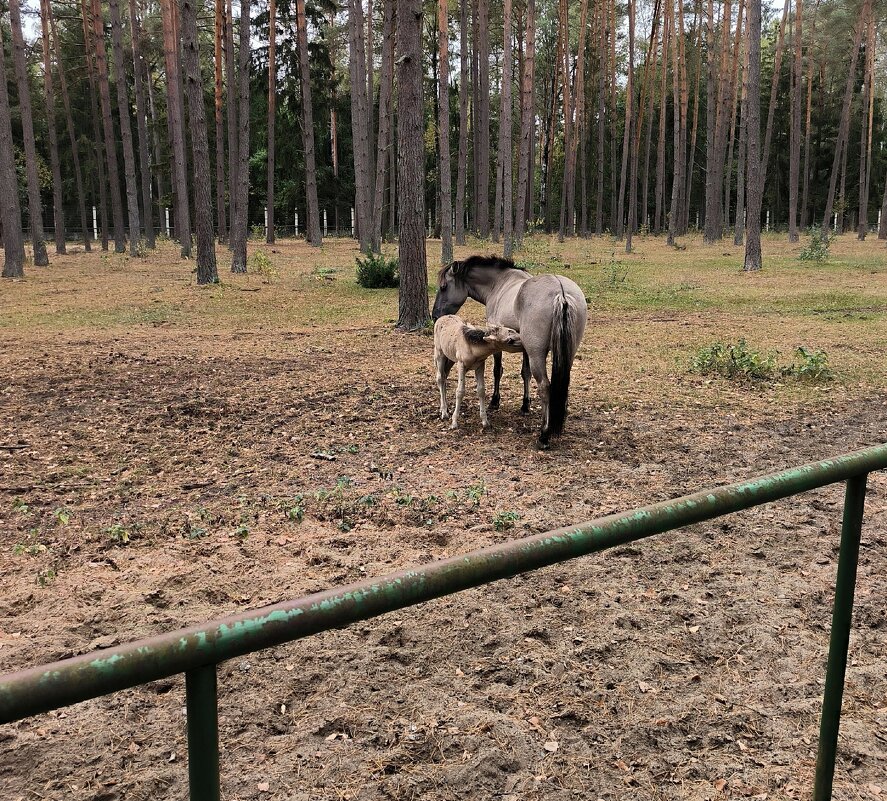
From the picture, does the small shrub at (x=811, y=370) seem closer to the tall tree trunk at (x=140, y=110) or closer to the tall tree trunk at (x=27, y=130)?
the tall tree trunk at (x=27, y=130)

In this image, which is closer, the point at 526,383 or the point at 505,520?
the point at 505,520

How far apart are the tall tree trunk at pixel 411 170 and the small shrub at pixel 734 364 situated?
4366 millimetres

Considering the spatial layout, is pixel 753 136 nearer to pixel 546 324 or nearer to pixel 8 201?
pixel 546 324

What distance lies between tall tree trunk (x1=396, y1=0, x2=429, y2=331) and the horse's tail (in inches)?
228

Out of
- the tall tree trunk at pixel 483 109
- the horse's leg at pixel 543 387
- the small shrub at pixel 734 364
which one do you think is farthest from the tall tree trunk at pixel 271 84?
the horse's leg at pixel 543 387

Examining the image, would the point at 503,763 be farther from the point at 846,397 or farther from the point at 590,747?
the point at 846,397

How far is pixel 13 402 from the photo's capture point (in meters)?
7.49

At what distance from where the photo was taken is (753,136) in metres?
19.9

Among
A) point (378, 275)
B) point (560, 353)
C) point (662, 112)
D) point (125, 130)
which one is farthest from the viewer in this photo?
point (662, 112)

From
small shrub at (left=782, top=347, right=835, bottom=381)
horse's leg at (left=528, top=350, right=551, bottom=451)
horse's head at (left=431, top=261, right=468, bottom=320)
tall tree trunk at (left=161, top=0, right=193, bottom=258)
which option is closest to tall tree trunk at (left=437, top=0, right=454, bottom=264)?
tall tree trunk at (left=161, top=0, right=193, bottom=258)

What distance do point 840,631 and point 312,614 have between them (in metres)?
1.73

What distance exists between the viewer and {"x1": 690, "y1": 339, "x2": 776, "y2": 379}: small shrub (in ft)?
28.2

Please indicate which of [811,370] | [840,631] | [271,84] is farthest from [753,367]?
[271,84]

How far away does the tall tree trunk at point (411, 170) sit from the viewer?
11.4 m
